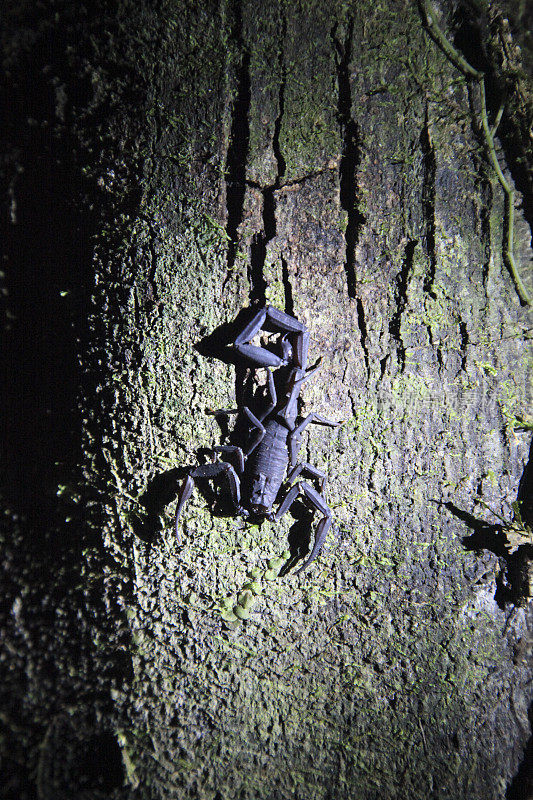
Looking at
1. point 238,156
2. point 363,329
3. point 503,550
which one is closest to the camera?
point 238,156

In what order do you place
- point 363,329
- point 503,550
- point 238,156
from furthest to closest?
point 503,550
point 363,329
point 238,156

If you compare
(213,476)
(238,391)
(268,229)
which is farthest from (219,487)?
(268,229)

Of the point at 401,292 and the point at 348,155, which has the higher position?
the point at 348,155

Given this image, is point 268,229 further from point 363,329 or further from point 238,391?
point 238,391

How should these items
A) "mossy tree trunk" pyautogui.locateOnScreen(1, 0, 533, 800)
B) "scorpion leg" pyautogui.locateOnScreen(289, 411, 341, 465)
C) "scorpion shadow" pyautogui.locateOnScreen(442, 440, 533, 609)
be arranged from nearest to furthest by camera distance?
"mossy tree trunk" pyautogui.locateOnScreen(1, 0, 533, 800), "scorpion leg" pyautogui.locateOnScreen(289, 411, 341, 465), "scorpion shadow" pyautogui.locateOnScreen(442, 440, 533, 609)

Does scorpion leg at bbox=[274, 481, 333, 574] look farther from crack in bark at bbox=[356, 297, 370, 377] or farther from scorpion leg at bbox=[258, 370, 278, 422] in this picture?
crack in bark at bbox=[356, 297, 370, 377]

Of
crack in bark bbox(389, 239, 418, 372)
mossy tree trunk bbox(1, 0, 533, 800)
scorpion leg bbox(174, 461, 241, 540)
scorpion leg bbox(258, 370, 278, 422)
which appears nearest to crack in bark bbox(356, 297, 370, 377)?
mossy tree trunk bbox(1, 0, 533, 800)

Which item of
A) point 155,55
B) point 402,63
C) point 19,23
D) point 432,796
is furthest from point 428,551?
point 19,23
